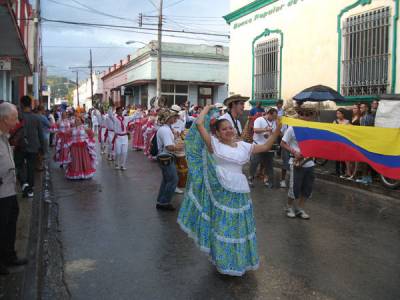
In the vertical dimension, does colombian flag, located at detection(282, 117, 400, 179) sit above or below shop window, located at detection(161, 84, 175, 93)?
below

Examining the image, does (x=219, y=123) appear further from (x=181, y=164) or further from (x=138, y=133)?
(x=138, y=133)

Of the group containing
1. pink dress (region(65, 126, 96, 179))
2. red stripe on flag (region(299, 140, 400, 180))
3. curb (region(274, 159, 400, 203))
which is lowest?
curb (region(274, 159, 400, 203))

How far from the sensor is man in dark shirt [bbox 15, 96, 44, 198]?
8.05 meters

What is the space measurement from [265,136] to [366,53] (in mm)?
4461

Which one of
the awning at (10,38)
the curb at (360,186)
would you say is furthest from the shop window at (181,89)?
the curb at (360,186)

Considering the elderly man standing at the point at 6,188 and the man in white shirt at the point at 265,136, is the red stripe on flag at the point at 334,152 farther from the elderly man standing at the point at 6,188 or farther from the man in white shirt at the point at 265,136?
the elderly man standing at the point at 6,188

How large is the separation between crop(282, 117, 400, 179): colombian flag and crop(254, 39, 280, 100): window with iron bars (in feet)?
31.0

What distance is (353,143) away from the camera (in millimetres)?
6000

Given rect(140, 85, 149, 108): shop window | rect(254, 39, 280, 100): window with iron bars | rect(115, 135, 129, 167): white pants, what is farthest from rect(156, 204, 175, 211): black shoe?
rect(140, 85, 149, 108): shop window

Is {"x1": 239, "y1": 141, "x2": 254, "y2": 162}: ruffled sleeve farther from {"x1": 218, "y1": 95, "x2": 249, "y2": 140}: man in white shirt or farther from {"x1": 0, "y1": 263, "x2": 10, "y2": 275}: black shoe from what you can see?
{"x1": 0, "y1": 263, "x2": 10, "y2": 275}: black shoe

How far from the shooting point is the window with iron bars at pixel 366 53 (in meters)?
11.4

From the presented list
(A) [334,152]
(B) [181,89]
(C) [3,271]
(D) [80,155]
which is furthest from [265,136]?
(B) [181,89]

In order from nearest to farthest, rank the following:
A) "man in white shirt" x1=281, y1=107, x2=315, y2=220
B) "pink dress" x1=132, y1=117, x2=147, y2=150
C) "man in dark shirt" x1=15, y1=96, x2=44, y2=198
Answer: "man in white shirt" x1=281, y1=107, x2=315, y2=220
"man in dark shirt" x1=15, y1=96, x2=44, y2=198
"pink dress" x1=132, y1=117, x2=147, y2=150

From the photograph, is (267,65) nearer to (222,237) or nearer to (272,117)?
(272,117)
